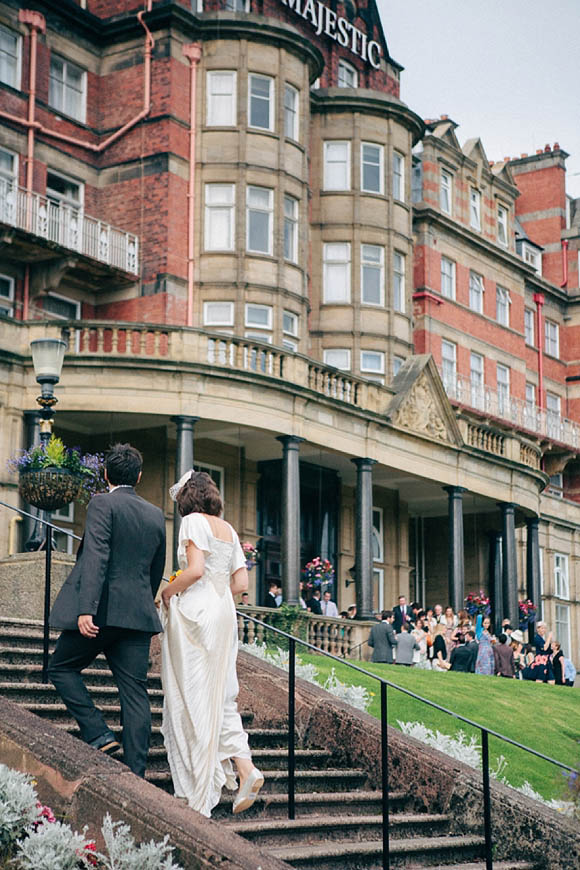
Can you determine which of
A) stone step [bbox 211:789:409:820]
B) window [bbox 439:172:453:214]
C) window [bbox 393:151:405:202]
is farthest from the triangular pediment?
stone step [bbox 211:789:409:820]

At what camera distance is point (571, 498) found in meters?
49.0

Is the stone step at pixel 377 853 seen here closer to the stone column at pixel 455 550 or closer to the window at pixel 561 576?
the stone column at pixel 455 550

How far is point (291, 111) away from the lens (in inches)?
1275

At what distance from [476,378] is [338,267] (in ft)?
31.3

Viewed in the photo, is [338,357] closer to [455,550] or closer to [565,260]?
[455,550]

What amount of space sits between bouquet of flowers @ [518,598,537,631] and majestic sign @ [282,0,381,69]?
1655cm

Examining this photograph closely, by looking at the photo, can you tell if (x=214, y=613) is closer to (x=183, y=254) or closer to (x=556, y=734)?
(x=556, y=734)

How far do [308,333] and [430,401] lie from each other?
3722mm

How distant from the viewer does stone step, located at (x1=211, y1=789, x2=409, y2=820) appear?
9.09 metres

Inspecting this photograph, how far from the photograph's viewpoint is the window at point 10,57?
1146 inches

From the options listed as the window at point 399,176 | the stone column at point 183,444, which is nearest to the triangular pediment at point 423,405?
the window at point 399,176

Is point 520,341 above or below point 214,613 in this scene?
above

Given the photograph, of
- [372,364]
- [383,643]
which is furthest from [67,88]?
[383,643]

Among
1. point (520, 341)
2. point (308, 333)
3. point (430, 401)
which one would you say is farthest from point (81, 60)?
point (520, 341)
